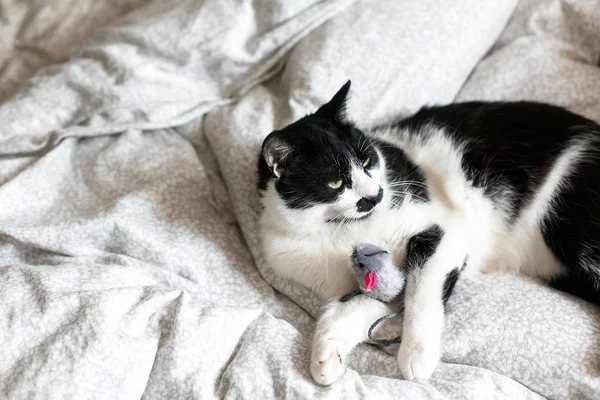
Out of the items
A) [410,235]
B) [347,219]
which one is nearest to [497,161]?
[410,235]

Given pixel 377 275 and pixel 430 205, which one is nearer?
pixel 377 275

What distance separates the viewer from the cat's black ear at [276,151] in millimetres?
1188

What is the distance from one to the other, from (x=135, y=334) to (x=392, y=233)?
2.23 ft

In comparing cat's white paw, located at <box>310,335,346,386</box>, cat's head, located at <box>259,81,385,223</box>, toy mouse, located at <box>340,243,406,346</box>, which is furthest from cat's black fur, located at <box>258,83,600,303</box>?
cat's white paw, located at <box>310,335,346,386</box>

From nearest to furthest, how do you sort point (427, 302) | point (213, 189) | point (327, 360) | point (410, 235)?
point (327, 360) → point (427, 302) → point (410, 235) → point (213, 189)

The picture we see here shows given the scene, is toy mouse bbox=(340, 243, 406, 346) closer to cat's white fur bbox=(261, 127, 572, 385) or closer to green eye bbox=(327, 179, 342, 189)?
cat's white fur bbox=(261, 127, 572, 385)

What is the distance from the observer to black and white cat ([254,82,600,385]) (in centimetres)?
123

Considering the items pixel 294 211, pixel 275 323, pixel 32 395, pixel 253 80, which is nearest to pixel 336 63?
pixel 253 80

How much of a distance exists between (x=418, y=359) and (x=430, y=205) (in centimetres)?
43

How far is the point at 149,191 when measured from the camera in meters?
1.54

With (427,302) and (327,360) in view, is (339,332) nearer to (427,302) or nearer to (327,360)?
(327,360)

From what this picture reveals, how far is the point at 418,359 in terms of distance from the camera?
113cm

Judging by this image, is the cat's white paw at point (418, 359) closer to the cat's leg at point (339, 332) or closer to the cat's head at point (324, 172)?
the cat's leg at point (339, 332)

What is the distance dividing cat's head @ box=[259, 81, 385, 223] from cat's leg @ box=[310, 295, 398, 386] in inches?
8.7
